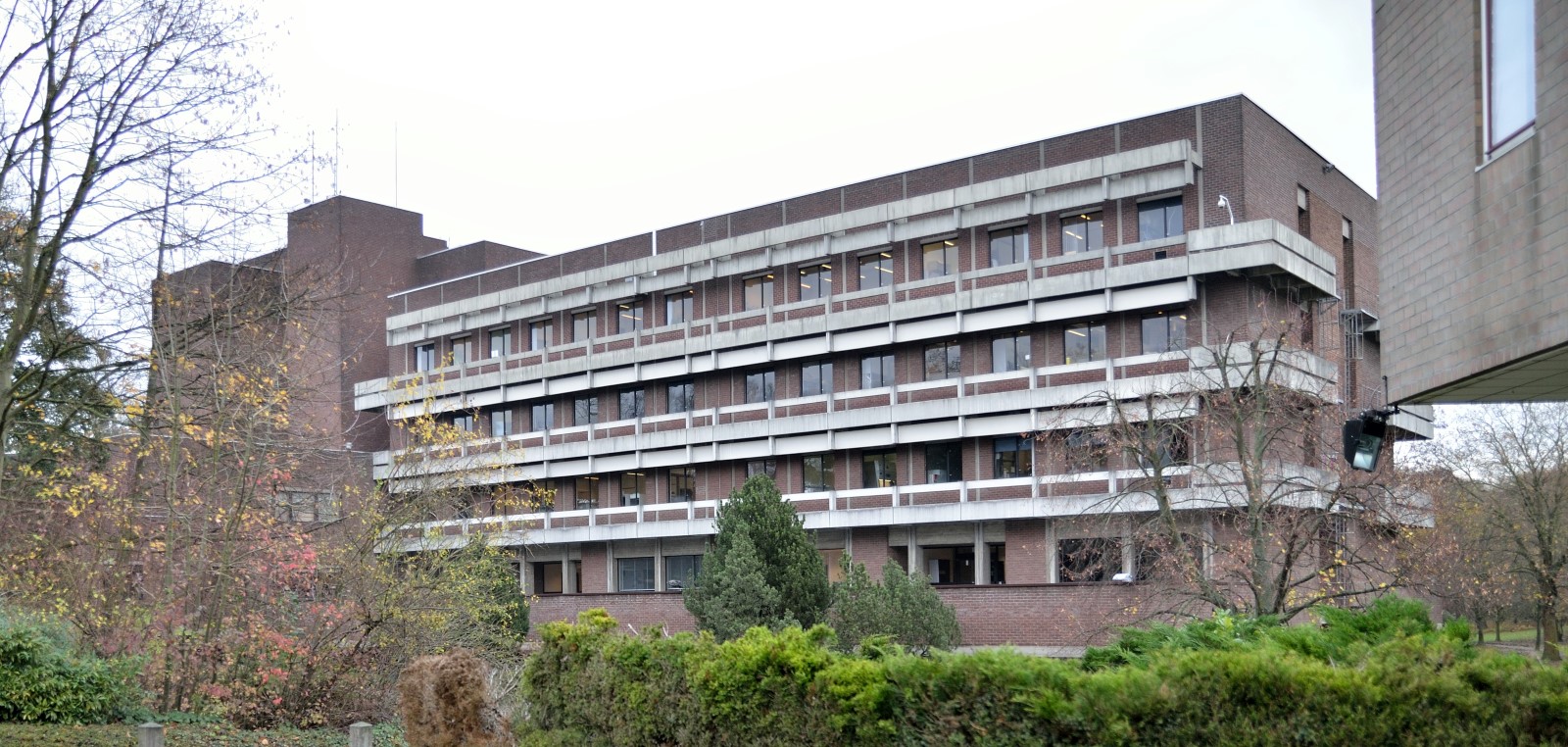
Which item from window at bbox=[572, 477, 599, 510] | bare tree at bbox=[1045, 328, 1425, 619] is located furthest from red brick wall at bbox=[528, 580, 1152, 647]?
window at bbox=[572, 477, 599, 510]

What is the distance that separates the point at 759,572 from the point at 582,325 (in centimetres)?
2171

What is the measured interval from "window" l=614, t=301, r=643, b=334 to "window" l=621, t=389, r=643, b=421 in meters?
2.50

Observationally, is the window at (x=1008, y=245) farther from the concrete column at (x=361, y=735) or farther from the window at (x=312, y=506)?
the concrete column at (x=361, y=735)

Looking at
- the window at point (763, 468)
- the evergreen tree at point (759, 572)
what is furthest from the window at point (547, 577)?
the evergreen tree at point (759, 572)

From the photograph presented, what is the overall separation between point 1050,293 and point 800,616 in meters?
12.8

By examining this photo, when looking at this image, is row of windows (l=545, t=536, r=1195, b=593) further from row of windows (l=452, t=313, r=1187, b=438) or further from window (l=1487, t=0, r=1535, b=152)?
window (l=1487, t=0, r=1535, b=152)

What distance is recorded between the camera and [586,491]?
5653 cm

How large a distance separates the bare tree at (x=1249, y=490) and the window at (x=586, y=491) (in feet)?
81.6

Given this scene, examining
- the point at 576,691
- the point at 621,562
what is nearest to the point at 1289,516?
the point at 576,691

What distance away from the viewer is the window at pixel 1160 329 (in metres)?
40.4

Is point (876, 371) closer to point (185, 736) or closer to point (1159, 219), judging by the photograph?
point (1159, 219)

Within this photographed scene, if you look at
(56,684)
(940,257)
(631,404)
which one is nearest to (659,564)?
(631,404)

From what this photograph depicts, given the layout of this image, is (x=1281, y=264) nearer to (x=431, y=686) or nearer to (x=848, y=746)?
(x=431, y=686)

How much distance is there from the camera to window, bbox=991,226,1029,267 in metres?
43.7
